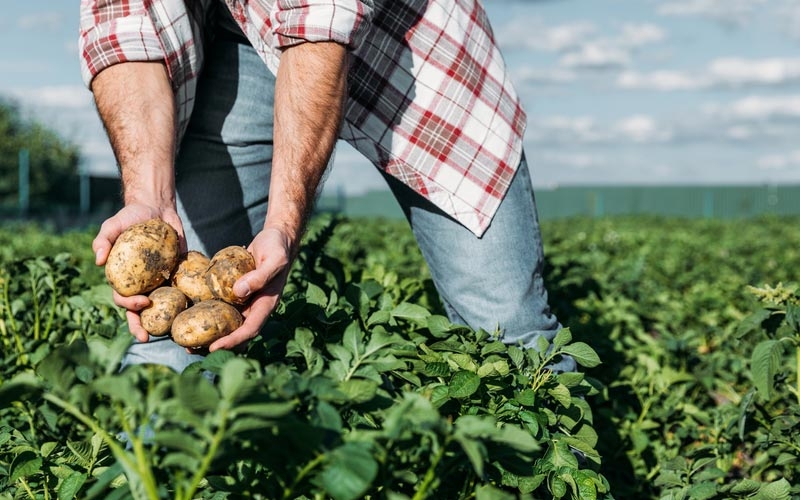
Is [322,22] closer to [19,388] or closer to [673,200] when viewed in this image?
[19,388]

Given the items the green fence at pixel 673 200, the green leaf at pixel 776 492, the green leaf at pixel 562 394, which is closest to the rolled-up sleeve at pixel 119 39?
the green leaf at pixel 562 394

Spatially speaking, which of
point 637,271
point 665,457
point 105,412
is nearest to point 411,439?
point 105,412

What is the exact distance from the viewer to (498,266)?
8.07 feet

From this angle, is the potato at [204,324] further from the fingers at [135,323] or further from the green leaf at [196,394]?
the green leaf at [196,394]

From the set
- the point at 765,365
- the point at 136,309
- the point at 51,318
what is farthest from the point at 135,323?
the point at 765,365

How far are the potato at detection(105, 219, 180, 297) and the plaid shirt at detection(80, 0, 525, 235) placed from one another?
2.40 ft

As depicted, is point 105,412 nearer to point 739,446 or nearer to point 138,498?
point 138,498

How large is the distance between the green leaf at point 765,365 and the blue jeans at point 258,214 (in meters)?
0.52

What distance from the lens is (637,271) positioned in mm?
5656

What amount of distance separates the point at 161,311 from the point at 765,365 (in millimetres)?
1579

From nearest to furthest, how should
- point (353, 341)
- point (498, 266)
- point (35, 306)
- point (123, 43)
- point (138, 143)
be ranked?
1. point (353, 341)
2. point (138, 143)
3. point (123, 43)
4. point (498, 266)
5. point (35, 306)

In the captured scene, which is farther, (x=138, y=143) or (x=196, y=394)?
(x=138, y=143)

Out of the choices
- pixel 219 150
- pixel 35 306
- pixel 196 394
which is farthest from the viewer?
pixel 35 306

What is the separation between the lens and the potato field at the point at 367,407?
111cm
